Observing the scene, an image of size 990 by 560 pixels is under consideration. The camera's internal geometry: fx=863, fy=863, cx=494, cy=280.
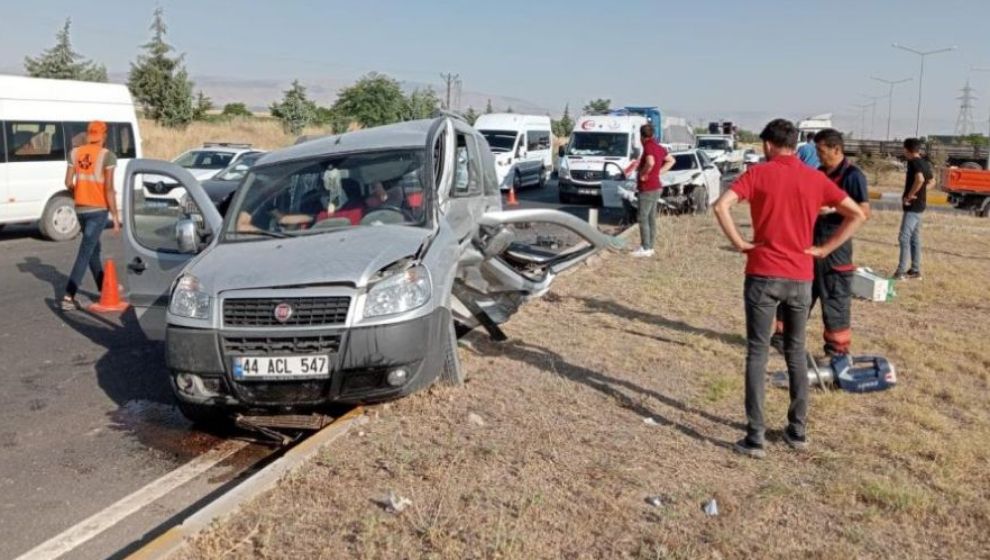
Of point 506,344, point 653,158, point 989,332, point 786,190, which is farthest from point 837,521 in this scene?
point 653,158

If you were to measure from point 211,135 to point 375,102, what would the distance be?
1519 centimetres

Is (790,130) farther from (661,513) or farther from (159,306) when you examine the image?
(159,306)

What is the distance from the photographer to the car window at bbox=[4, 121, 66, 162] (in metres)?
14.7

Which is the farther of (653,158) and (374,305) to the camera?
(653,158)

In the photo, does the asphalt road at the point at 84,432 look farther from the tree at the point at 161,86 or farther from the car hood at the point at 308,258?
the tree at the point at 161,86

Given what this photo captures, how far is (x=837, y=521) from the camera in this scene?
4172mm

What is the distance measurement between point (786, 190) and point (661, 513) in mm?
2041

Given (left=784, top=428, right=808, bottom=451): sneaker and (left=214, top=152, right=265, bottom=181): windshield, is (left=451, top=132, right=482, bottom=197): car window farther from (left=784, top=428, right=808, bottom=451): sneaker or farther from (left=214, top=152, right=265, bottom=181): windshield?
(left=214, top=152, right=265, bottom=181): windshield

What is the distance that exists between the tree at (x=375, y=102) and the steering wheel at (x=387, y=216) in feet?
169

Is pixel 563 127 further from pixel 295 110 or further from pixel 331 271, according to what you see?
pixel 331 271

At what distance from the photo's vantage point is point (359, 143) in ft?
22.4

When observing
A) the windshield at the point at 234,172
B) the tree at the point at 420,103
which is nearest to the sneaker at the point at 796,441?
the windshield at the point at 234,172

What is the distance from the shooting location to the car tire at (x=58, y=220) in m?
15.2

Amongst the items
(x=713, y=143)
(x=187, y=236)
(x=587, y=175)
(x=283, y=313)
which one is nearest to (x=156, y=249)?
(x=187, y=236)
